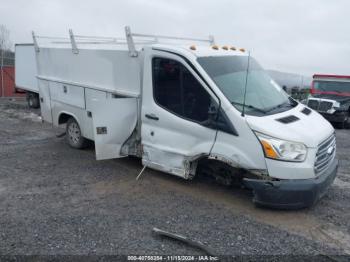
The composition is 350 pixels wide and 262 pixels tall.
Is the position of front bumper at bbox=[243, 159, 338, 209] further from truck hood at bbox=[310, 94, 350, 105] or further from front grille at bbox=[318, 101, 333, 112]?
truck hood at bbox=[310, 94, 350, 105]

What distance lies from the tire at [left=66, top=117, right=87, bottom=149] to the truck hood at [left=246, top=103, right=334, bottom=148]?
4210 millimetres

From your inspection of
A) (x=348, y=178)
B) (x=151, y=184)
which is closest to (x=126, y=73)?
(x=151, y=184)

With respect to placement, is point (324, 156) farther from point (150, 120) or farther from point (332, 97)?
point (332, 97)

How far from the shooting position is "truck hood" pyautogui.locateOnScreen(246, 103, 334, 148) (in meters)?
4.54

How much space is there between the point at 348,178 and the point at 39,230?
5364mm

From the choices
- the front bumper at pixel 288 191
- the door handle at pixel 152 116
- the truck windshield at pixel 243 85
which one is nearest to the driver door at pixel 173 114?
the door handle at pixel 152 116

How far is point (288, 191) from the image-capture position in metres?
4.52

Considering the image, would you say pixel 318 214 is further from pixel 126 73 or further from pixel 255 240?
pixel 126 73

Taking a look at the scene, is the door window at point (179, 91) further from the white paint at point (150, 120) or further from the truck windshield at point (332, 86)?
the truck windshield at point (332, 86)

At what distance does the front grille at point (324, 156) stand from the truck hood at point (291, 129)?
9 cm

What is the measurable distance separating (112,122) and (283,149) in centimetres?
292

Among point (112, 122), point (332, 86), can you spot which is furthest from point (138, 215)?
point (332, 86)

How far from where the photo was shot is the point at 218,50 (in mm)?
5801

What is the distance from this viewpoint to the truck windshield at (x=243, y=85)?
16.5 ft
